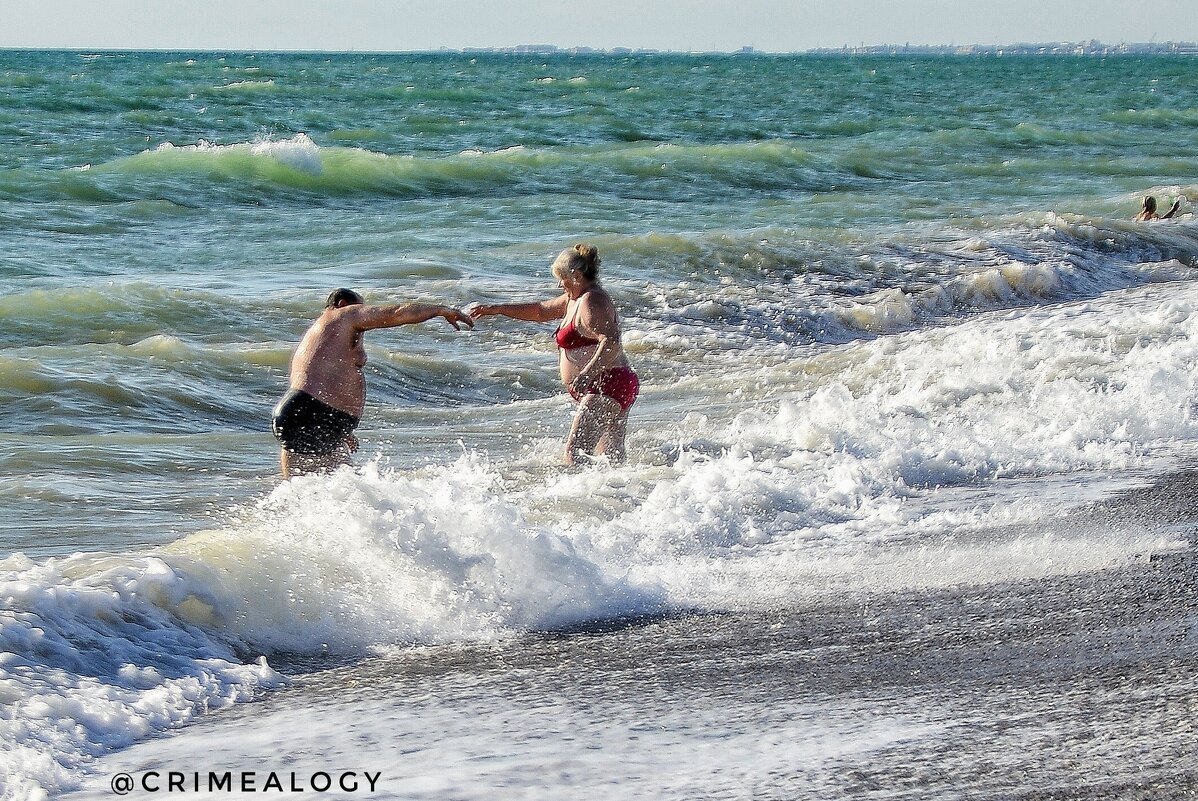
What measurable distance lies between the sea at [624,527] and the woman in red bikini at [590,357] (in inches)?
9.3

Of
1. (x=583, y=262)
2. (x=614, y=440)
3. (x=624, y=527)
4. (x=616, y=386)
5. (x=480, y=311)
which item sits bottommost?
(x=624, y=527)

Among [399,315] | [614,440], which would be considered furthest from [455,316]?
[614,440]

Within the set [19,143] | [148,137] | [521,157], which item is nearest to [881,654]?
[521,157]

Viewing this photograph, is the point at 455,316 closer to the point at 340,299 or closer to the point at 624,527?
the point at 340,299

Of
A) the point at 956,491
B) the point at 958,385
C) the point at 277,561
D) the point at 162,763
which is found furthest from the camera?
the point at 958,385

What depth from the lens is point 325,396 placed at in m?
6.87

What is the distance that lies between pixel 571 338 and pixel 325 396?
4.45ft

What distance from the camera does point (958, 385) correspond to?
29.8 feet

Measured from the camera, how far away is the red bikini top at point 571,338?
7.48 metres

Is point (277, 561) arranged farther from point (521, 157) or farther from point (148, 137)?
point (148, 137)

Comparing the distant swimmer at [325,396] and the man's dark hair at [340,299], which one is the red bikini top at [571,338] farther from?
the man's dark hair at [340,299]

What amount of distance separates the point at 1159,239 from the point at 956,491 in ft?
42.7

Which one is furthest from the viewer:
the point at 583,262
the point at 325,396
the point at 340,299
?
the point at 583,262

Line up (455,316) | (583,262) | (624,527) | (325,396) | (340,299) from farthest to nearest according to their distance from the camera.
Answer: (583,262) < (340,299) < (325,396) < (455,316) < (624,527)
